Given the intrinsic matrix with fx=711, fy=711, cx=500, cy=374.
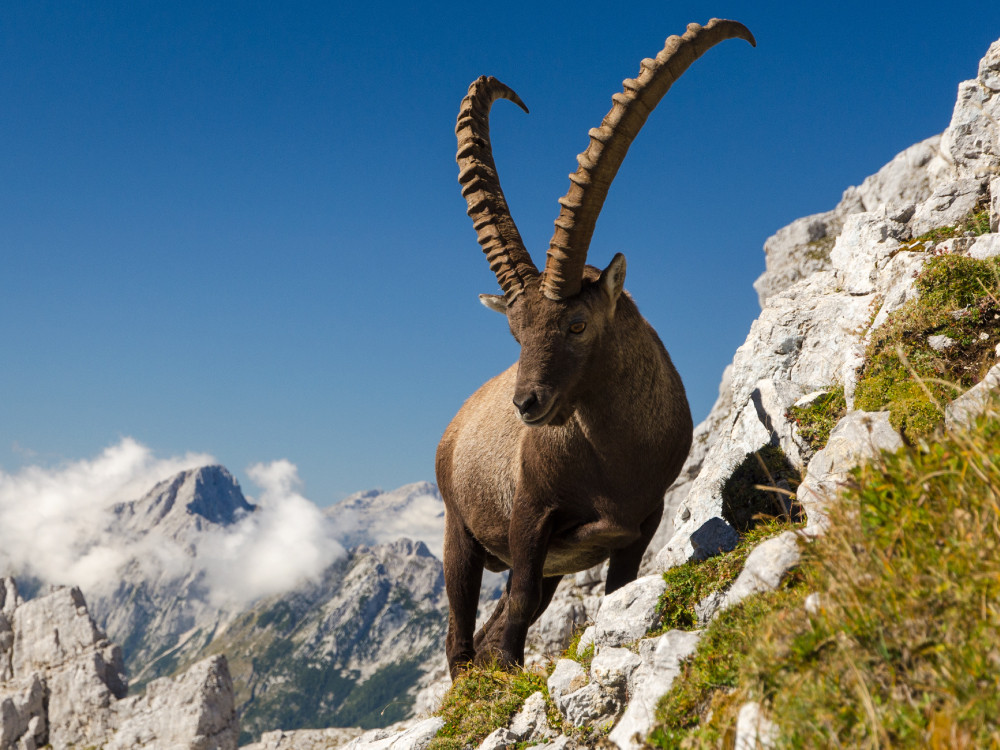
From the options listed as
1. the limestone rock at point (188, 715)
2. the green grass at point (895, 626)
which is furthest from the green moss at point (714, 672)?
the limestone rock at point (188, 715)

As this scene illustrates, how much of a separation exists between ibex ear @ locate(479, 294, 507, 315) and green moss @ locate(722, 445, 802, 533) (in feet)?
14.5

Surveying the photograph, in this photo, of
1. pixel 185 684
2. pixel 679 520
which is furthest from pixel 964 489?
pixel 185 684

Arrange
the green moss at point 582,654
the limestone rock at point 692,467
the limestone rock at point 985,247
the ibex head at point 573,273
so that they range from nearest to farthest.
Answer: the green moss at point 582,654
the ibex head at point 573,273
the limestone rock at point 985,247
the limestone rock at point 692,467

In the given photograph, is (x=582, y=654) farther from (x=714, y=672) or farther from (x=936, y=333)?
(x=936, y=333)

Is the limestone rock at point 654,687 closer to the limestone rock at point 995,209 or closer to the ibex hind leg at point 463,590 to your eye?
the ibex hind leg at point 463,590

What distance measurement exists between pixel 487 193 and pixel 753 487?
6.07 metres

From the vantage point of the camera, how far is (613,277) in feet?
30.2

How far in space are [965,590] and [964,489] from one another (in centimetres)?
73

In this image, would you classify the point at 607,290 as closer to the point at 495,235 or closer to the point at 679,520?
the point at 495,235

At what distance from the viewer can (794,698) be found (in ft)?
13.2

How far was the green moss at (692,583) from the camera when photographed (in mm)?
7199

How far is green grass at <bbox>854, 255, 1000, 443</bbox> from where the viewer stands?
8.20 meters

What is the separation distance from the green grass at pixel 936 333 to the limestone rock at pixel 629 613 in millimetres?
3134

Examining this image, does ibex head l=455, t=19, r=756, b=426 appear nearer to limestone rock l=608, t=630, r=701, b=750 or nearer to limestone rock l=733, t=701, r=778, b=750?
limestone rock l=608, t=630, r=701, b=750
